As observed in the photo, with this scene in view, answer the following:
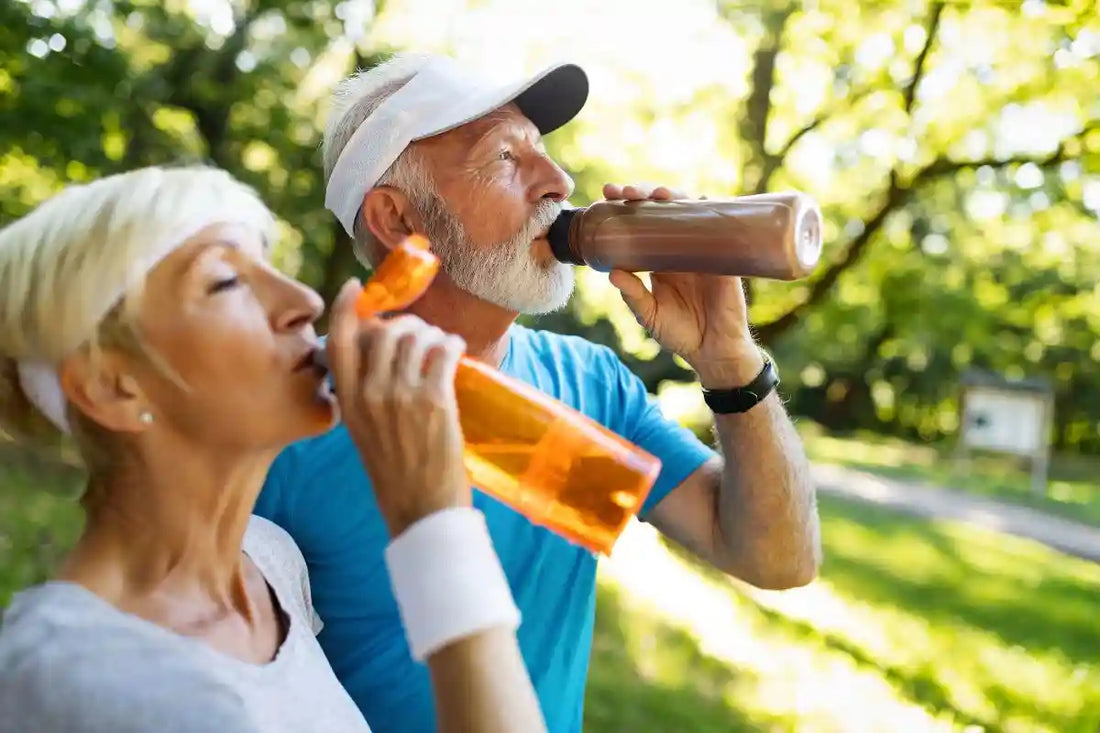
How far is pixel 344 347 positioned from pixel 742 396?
846 mm

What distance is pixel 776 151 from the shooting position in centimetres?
727

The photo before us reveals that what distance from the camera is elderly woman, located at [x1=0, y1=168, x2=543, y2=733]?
3.01 ft

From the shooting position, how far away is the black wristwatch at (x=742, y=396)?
5.38 ft

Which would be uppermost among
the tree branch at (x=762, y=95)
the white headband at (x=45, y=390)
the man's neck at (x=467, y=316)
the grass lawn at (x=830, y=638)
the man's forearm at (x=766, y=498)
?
the white headband at (x=45, y=390)

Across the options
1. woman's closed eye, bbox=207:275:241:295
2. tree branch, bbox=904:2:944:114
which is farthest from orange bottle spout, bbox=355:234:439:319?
tree branch, bbox=904:2:944:114

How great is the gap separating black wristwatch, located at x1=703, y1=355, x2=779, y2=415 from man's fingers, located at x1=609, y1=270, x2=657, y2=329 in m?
0.16

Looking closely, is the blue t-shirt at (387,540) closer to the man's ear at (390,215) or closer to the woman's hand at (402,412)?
the man's ear at (390,215)

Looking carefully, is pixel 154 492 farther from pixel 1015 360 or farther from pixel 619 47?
pixel 1015 360

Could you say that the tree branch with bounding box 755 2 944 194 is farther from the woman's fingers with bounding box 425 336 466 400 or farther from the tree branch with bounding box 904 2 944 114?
the woman's fingers with bounding box 425 336 466 400

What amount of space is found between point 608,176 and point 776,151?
128 centimetres

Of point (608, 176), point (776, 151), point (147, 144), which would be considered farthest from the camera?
point (608, 176)

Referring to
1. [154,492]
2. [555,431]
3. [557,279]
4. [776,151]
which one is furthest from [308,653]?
[776,151]

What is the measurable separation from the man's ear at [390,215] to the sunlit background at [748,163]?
3.54 meters

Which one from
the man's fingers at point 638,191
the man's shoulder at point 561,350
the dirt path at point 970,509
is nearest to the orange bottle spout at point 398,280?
the man's fingers at point 638,191
